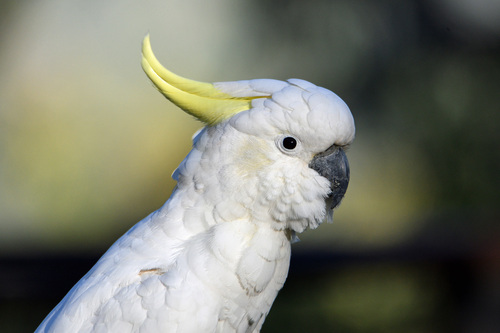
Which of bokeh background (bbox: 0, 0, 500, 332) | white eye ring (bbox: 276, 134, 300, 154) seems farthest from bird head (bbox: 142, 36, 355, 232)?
bokeh background (bbox: 0, 0, 500, 332)

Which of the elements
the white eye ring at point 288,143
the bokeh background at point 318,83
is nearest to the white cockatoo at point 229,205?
the white eye ring at point 288,143

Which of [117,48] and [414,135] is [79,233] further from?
[414,135]

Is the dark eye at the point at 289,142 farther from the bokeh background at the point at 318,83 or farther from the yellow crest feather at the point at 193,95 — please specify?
the bokeh background at the point at 318,83

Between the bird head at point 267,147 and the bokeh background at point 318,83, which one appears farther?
the bokeh background at point 318,83

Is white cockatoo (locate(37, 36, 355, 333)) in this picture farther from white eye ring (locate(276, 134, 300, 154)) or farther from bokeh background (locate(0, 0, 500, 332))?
bokeh background (locate(0, 0, 500, 332))

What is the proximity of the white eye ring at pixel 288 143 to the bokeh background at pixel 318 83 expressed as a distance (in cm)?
263

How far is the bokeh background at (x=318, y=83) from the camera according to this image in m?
3.91

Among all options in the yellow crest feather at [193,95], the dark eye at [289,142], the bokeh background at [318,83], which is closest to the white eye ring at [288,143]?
the dark eye at [289,142]

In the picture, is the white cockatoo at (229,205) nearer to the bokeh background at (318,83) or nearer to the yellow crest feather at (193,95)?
the yellow crest feather at (193,95)

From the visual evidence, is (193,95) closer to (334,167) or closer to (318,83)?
Result: (334,167)

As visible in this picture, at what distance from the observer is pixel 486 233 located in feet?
12.1

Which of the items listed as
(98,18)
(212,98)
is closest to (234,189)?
(212,98)

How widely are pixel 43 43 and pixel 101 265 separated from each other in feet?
A: 10.4

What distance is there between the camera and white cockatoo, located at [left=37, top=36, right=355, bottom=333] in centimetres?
130
